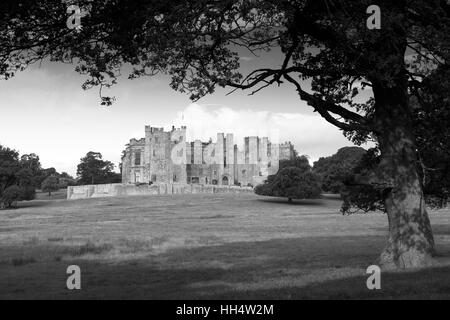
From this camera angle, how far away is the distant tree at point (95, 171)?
14625 cm

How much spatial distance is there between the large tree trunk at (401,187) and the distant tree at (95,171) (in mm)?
134926

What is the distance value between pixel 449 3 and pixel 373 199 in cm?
727

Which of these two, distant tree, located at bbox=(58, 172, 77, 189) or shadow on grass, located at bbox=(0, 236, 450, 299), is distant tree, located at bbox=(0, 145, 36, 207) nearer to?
distant tree, located at bbox=(58, 172, 77, 189)

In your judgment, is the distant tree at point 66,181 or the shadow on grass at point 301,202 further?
the distant tree at point 66,181

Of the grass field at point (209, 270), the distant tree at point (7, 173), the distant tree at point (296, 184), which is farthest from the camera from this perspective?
the distant tree at point (7, 173)

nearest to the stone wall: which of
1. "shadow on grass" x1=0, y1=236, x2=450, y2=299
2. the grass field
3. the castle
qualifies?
the castle

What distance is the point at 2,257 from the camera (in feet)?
68.8

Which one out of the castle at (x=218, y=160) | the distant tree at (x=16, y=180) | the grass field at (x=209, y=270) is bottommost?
the grass field at (x=209, y=270)

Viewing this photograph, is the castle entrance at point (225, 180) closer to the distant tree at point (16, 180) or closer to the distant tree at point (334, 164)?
the distant tree at point (334, 164)

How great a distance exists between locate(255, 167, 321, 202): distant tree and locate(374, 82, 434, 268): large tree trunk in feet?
227

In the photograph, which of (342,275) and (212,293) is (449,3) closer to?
(342,275)

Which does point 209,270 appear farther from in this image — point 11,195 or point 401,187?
point 11,195

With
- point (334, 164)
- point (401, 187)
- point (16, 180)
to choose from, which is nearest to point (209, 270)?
point (401, 187)

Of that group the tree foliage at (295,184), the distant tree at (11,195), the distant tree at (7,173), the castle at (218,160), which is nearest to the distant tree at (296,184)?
the tree foliage at (295,184)
